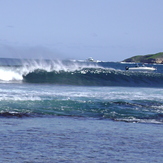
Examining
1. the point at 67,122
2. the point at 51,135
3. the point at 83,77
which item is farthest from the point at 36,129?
the point at 83,77

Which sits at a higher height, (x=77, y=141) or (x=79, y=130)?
(x=79, y=130)

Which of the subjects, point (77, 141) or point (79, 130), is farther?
point (79, 130)

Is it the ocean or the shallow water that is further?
the ocean

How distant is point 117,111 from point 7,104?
5.37m

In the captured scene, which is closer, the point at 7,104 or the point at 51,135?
the point at 51,135

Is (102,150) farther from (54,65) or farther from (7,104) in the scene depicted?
(54,65)

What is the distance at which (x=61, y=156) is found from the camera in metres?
11.6

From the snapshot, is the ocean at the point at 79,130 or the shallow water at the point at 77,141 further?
the ocean at the point at 79,130

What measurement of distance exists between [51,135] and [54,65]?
4364 cm

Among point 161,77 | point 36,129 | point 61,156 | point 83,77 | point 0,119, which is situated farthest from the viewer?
point 161,77

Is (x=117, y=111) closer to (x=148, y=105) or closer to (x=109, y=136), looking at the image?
(x=148, y=105)

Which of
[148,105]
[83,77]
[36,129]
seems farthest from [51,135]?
[83,77]

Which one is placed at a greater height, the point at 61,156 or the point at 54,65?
the point at 54,65

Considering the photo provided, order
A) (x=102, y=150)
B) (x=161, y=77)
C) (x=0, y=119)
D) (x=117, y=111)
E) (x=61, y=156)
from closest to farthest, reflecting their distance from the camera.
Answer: (x=61, y=156)
(x=102, y=150)
(x=0, y=119)
(x=117, y=111)
(x=161, y=77)
